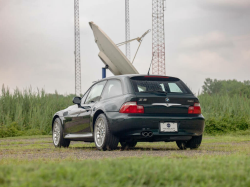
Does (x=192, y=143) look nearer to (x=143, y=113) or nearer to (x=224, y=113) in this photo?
(x=143, y=113)

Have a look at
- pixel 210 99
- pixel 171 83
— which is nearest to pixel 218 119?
pixel 210 99

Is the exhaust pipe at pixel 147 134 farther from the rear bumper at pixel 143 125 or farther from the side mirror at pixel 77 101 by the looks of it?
the side mirror at pixel 77 101

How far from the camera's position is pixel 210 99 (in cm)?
2128

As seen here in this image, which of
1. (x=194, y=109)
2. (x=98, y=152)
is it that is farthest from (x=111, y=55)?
(x=98, y=152)

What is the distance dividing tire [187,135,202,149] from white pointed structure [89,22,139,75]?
8.43 meters

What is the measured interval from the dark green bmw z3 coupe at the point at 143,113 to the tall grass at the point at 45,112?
8411mm

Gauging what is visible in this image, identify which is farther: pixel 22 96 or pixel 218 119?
pixel 22 96

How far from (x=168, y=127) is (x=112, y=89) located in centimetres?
163

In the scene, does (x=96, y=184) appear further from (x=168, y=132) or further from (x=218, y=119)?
(x=218, y=119)

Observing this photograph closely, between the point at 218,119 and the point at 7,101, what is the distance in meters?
9.54

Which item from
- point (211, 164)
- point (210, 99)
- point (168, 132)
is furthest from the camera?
point (210, 99)

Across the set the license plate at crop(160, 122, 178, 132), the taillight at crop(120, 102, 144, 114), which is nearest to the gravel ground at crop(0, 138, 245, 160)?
the license plate at crop(160, 122, 178, 132)

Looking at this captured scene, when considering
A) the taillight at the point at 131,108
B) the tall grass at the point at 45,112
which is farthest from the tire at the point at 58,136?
the tall grass at the point at 45,112

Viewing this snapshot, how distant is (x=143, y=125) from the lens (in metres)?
9.06
